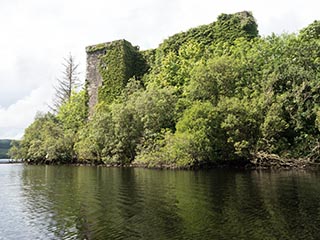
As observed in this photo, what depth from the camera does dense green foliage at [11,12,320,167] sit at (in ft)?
111

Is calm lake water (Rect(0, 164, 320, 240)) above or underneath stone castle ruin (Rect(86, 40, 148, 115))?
underneath

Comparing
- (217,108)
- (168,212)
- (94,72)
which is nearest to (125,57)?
(94,72)

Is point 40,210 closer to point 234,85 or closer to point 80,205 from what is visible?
point 80,205

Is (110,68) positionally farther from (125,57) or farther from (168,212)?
(168,212)

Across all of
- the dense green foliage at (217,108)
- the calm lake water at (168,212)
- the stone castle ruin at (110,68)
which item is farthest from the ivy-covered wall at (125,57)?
the calm lake water at (168,212)

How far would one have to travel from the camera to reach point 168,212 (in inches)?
554

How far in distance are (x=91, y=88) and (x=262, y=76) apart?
31.9 meters

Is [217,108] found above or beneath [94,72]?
beneath

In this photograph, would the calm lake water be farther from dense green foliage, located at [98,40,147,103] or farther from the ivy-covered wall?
dense green foliage, located at [98,40,147,103]

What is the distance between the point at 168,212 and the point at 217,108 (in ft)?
73.0

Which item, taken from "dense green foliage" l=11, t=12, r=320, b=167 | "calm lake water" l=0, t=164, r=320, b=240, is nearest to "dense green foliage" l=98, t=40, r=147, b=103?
"dense green foliage" l=11, t=12, r=320, b=167

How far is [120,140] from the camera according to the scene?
4234 centimetres

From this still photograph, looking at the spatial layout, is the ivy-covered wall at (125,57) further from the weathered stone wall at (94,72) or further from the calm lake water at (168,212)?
the calm lake water at (168,212)

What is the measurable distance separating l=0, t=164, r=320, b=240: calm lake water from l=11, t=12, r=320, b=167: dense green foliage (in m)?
12.6
